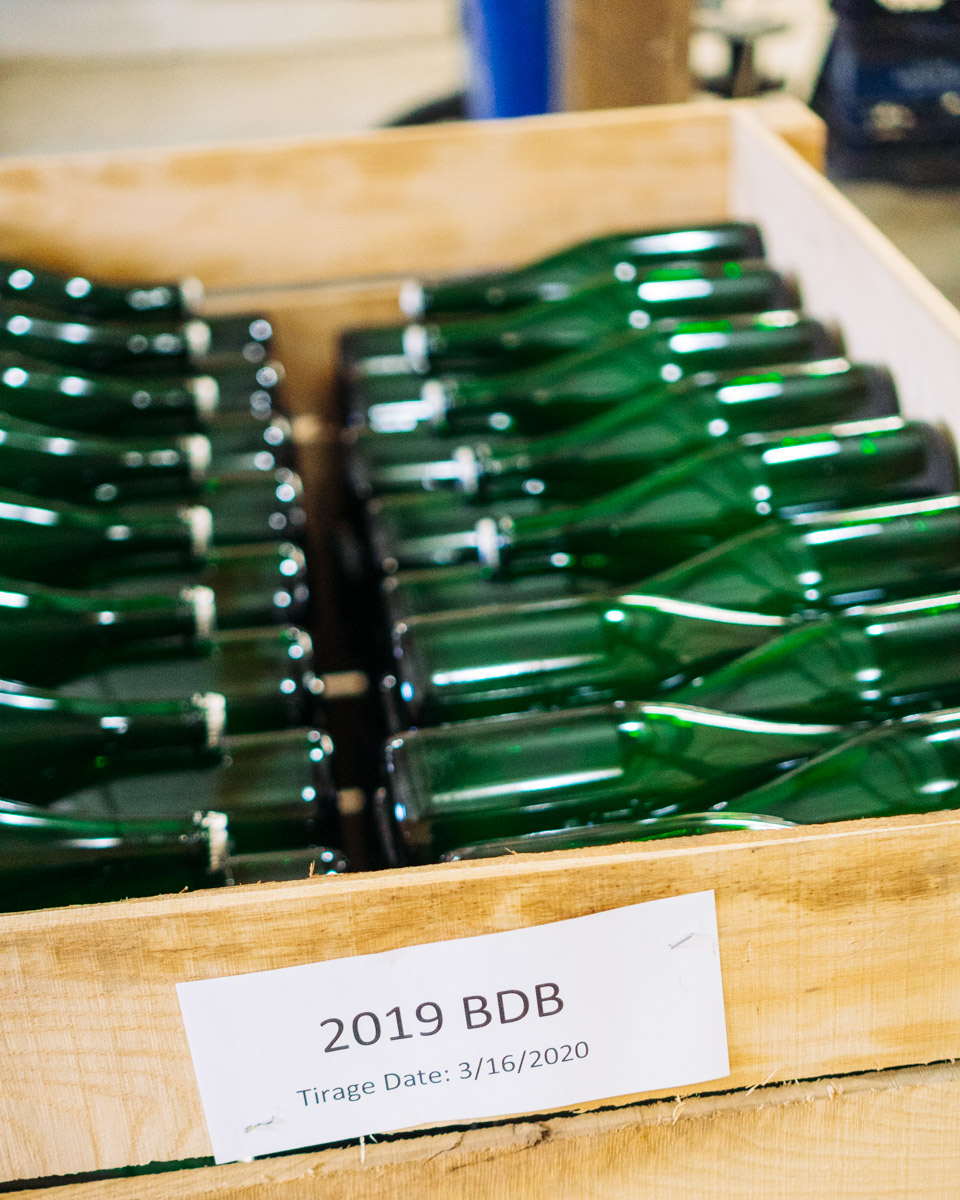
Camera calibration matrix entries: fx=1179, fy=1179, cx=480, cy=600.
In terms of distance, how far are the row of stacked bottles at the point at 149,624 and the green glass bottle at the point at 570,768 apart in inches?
2.7

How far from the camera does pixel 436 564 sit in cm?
95

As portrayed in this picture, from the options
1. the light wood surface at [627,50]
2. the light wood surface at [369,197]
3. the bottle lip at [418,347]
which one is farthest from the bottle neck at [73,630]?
the light wood surface at [627,50]

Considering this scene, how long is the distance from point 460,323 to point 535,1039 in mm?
817

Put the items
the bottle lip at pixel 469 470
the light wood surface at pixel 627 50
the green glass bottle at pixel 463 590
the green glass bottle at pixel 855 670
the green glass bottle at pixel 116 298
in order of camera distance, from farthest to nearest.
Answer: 1. the light wood surface at pixel 627 50
2. the green glass bottle at pixel 116 298
3. the bottle lip at pixel 469 470
4. the green glass bottle at pixel 463 590
5. the green glass bottle at pixel 855 670

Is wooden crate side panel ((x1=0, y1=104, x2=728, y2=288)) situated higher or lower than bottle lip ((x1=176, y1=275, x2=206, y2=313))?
higher

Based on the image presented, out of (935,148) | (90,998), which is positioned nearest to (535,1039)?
(90,998)

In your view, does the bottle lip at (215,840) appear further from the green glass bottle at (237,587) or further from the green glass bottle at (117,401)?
the green glass bottle at (117,401)

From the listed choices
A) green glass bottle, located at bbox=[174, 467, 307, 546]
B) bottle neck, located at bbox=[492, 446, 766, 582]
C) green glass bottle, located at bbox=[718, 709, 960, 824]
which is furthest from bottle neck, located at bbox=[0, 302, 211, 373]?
green glass bottle, located at bbox=[718, 709, 960, 824]

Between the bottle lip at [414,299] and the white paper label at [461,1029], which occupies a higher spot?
the bottle lip at [414,299]

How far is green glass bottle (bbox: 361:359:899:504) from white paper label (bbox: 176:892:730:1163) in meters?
0.50

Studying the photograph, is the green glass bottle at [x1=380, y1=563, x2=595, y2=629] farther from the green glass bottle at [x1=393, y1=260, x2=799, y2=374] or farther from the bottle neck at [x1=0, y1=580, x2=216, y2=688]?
the green glass bottle at [x1=393, y1=260, x2=799, y2=374]

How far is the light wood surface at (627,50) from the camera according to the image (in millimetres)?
1646

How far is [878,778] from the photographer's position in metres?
0.69

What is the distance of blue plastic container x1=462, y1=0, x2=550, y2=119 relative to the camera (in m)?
2.46
